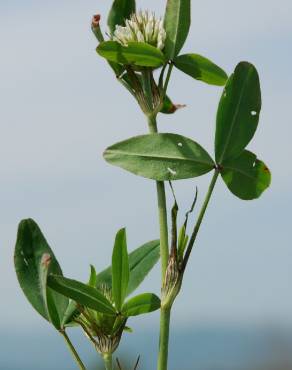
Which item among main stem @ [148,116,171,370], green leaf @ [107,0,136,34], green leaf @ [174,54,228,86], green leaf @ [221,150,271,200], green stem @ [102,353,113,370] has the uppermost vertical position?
green leaf @ [107,0,136,34]

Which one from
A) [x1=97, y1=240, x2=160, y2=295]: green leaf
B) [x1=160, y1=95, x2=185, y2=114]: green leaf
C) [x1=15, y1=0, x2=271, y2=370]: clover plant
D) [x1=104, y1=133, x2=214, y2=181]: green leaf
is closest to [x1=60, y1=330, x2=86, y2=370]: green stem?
[x1=15, y1=0, x2=271, y2=370]: clover plant

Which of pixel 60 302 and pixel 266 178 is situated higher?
pixel 266 178

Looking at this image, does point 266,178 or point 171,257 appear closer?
point 171,257

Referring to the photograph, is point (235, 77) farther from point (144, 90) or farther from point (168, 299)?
point (168, 299)

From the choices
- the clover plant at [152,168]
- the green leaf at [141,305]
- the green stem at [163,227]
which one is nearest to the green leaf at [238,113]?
the clover plant at [152,168]

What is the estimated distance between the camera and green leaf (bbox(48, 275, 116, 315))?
0.90 m

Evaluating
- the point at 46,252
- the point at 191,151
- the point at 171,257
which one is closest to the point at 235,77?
the point at 191,151

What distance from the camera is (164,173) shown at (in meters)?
0.93

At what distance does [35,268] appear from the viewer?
99cm

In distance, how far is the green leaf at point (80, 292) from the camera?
900 millimetres

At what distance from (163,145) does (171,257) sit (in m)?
0.16

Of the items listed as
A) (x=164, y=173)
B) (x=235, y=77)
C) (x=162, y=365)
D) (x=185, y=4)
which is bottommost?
(x=162, y=365)

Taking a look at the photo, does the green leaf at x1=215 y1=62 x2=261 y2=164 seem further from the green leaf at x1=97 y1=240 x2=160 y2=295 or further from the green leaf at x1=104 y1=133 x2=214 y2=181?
the green leaf at x1=97 y1=240 x2=160 y2=295

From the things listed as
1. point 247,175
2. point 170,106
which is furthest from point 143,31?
point 247,175
